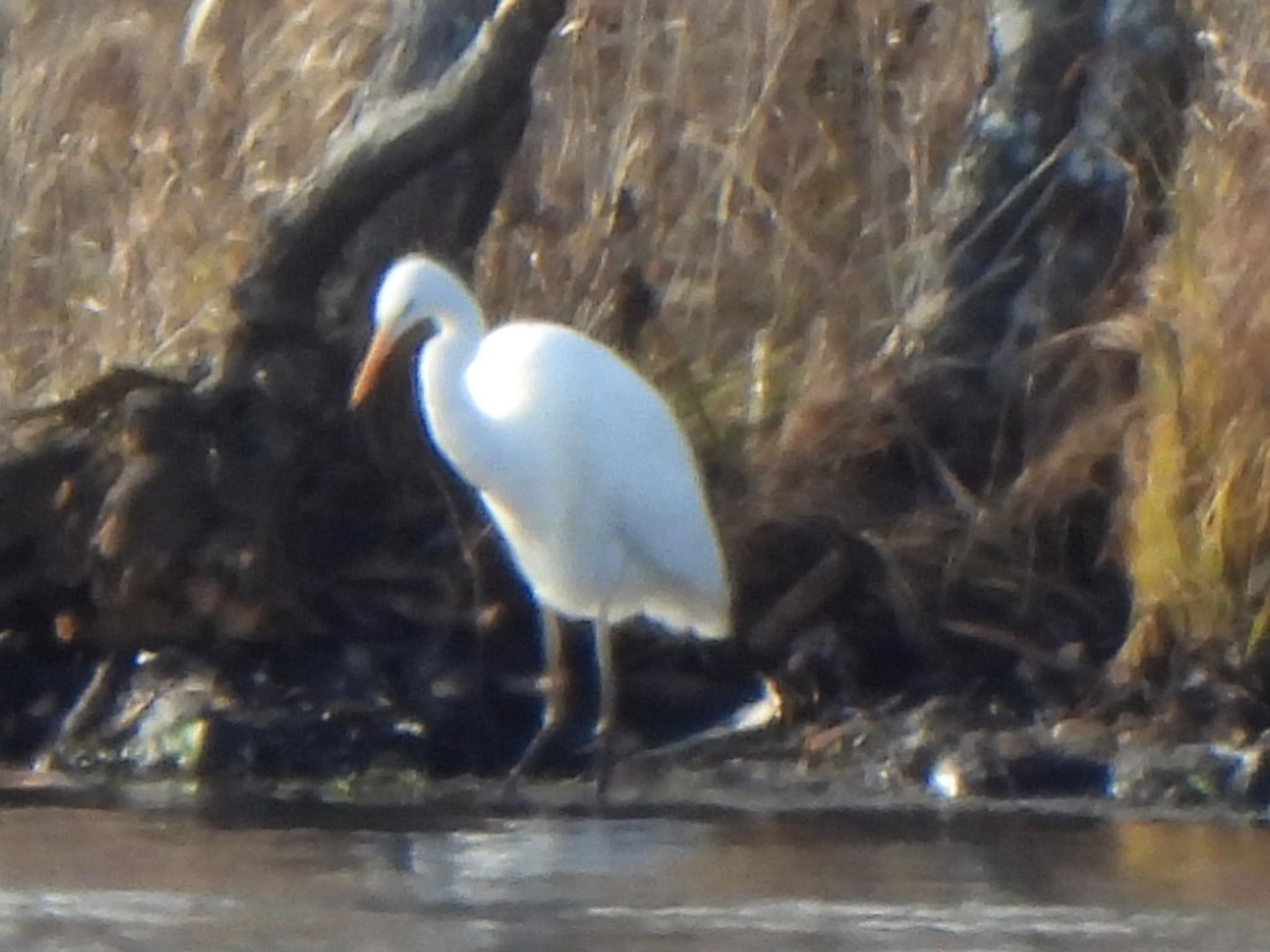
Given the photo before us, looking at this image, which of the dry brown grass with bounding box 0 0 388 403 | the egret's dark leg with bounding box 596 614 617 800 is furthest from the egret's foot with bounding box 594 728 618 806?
the dry brown grass with bounding box 0 0 388 403

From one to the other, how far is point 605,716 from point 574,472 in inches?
25.1

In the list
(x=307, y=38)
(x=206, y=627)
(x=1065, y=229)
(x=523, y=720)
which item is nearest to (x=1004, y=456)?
(x=1065, y=229)

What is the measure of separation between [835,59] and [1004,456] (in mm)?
1639

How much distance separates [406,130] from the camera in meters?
7.44

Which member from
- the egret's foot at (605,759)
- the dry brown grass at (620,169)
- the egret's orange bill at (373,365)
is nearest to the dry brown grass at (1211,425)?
the dry brown grass at (620,169)

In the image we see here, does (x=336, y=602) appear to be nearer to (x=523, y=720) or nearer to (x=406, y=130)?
(x=523, y=720)

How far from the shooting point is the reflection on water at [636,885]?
4.61m

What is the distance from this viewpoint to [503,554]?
26.2 feet

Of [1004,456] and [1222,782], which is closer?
[1222,782]

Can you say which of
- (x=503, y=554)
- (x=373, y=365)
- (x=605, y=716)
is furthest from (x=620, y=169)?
(x=605, y=716)

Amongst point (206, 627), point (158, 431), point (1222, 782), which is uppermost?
point (158, 431)

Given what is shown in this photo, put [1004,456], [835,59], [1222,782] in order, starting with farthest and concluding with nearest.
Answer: [835,59] → [1004,456] → [1222,782]

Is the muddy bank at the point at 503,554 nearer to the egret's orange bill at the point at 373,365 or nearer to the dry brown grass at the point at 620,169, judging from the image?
the dry brown grass at the point at 620,169

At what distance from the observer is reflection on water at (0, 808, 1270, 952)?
4613 millimetres
